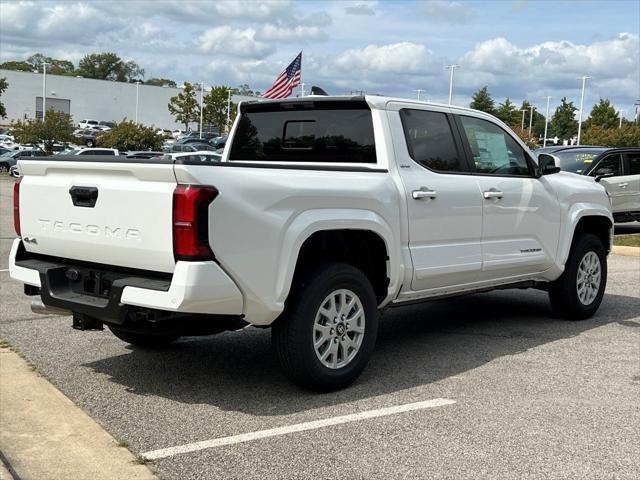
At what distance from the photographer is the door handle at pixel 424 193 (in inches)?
223

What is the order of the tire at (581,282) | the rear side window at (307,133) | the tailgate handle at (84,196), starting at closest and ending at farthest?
the tailgate handle at (84,196), the rear side window at (307,133), the tire at (581,282)

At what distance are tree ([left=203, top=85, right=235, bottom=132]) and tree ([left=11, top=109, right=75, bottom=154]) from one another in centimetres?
4234

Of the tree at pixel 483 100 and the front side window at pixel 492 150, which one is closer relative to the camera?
the front side window at pixel 492 150

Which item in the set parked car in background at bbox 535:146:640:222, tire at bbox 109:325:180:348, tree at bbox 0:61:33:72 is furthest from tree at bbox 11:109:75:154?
tree at bbox 0:61:33:72

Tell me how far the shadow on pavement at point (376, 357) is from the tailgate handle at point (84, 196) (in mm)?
1300

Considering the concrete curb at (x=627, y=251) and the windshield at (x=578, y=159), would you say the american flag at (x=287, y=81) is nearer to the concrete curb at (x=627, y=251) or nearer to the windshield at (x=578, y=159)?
the windshield at (x=578, y=159)

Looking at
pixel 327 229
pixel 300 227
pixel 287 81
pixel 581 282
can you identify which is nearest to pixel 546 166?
pixel 581 282

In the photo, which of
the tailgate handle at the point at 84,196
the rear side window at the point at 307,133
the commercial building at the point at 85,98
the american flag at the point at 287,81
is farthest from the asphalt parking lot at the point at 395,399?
the commercial building at the point at 85,98

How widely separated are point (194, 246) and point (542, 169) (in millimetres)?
3955


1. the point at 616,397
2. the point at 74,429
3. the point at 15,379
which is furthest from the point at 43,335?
the point at 616,397

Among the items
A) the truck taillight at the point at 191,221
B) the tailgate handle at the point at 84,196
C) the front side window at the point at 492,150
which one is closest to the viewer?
the truck taillight at the point at 191,221

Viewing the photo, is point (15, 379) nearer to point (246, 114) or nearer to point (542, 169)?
point (246, 114)

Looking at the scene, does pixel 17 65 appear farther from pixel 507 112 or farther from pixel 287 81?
pixel 287 81

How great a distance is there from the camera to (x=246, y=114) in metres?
6.49
